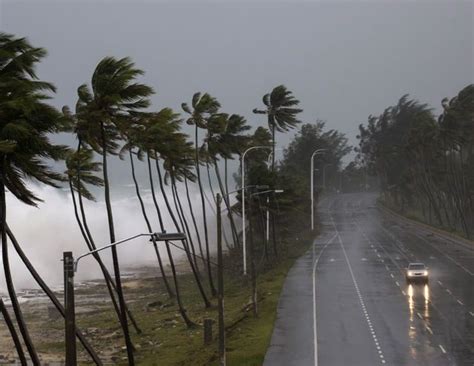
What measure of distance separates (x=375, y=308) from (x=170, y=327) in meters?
13.4

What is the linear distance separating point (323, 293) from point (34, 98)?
120 feet

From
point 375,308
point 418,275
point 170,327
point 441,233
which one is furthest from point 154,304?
point 441,233

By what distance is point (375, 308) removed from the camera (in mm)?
54156

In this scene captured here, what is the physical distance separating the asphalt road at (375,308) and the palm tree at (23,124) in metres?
15.2

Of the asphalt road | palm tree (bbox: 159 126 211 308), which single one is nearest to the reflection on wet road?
the asphalt road

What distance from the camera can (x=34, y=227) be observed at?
134 meters

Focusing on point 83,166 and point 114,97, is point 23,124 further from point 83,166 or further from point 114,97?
point 83,166

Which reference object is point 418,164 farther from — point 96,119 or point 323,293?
point 96,119

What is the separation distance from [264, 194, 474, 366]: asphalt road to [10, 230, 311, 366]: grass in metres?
1.31

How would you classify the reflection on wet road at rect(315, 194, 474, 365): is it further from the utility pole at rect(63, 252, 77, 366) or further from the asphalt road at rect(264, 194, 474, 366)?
the utility pole at rect(63, 252, 77, 366)

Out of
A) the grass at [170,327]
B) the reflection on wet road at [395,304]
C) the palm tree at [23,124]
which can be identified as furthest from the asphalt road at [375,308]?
the palm tree at [23,124]

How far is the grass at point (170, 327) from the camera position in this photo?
142 ft

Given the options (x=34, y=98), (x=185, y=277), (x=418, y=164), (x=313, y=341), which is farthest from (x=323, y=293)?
(x=418, y=164)

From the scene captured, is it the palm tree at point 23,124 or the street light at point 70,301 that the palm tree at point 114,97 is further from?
the street light at point 70,301
